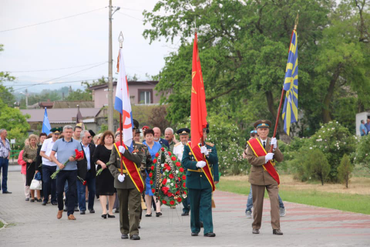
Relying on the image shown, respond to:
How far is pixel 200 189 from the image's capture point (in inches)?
406

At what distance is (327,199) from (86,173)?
20.8ft

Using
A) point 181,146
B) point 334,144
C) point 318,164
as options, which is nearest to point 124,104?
point 181,146

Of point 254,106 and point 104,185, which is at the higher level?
point 254,106

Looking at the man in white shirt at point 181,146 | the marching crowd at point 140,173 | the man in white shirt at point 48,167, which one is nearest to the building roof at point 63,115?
the man in white shirt at point 48,167

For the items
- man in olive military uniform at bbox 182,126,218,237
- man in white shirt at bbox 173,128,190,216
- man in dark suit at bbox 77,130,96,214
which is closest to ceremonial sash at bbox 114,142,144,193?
man in olive military uniform at bbox 182,126,218,237

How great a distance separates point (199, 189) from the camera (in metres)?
10.3

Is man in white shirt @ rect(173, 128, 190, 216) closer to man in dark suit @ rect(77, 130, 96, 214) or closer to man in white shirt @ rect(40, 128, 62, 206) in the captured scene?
man in dark suit @ rect(77, 130, 96, 214)

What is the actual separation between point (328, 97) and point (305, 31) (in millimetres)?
5471

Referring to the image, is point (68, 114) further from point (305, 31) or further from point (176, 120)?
point (305, 31)

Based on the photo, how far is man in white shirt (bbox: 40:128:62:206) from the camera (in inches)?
624

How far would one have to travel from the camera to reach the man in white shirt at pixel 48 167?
624 inches

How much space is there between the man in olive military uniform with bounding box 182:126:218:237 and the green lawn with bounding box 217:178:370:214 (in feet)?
15.4

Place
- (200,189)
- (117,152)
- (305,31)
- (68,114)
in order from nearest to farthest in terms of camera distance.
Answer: (200,189) < (117,152) < (305,31) < (68,114)

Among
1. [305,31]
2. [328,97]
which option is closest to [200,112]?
[305,31]
